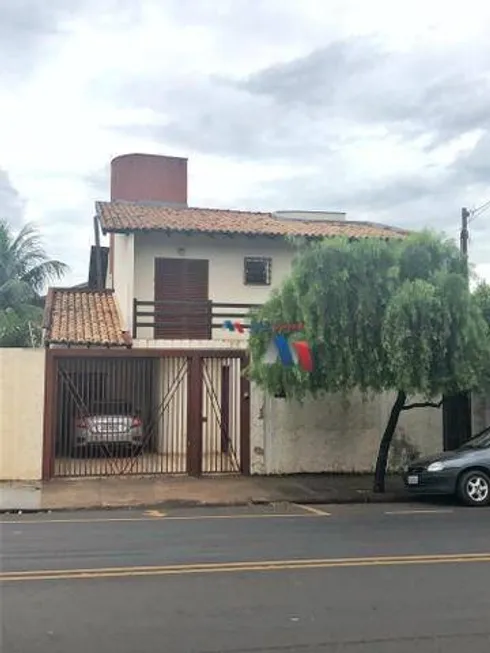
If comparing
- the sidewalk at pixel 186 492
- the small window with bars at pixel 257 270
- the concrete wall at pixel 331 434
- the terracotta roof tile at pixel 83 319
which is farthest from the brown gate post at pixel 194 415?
the small window with bars at pixel 257 270

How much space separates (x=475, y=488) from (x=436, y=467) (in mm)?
694

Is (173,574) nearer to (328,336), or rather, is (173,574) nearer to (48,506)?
(48,506)

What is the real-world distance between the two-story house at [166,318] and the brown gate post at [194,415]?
0.02 meters

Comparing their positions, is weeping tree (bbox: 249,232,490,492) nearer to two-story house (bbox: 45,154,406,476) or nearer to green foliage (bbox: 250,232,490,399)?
green foliage (bbox: 250,232,490,399)

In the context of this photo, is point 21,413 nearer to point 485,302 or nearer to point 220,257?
point 220,257

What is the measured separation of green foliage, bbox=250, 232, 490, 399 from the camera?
13062mm

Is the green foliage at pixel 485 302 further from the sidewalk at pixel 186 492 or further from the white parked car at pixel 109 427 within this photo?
the white parked car at pixel 109 427

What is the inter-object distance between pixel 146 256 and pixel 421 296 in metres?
10.1

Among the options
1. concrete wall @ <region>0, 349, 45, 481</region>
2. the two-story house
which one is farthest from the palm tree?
concrete wall @ <region>0, 349, 45, 481</region>

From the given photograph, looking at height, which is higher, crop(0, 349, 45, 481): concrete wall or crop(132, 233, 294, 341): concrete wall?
crop(132, 233, 294, 341): concrete wall

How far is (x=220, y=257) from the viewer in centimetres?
2191

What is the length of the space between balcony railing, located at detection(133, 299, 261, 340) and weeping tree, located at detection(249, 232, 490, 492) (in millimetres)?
6675

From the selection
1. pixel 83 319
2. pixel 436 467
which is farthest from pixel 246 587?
pixel 83 319

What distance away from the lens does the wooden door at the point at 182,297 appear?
20.8 meters
